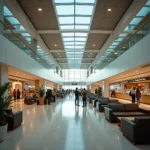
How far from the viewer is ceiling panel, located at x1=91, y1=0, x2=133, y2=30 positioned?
1090 centimetres

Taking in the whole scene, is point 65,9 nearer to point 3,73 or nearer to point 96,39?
point 3,73

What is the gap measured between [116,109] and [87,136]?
3363mm

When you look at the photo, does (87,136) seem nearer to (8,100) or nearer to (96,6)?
(8,100)

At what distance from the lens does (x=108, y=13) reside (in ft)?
40.6

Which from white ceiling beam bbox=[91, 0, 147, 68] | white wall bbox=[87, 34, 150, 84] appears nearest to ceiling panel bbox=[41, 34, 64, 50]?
white ceiling beam bbox=[91, 0, 147, 68]

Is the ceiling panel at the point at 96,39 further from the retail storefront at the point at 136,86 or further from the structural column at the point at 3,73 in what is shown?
the structural column at the point at 3,73

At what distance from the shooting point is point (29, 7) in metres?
11.4

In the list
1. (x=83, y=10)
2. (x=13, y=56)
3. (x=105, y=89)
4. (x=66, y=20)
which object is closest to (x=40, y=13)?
(x=66, y=20)

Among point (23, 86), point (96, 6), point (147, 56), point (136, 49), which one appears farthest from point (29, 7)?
point (23, 86)

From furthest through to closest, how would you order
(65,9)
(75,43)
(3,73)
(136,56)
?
(75,43) → (65,9) → (3,73) → (136,56)

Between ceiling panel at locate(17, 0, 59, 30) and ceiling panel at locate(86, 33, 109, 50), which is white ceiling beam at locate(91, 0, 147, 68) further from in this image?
ceiling panel at locate(17, 0, 59, 30)

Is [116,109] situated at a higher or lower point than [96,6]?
lower

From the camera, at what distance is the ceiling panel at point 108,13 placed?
1090cm

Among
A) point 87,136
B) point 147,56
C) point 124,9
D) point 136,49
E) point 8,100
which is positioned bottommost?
point 87,136
